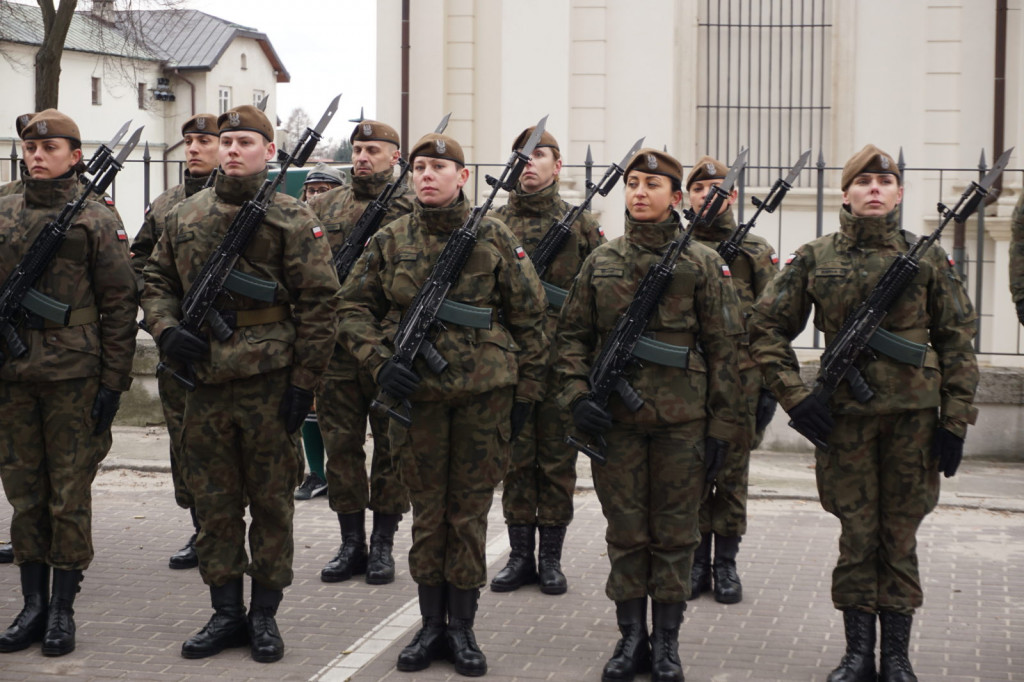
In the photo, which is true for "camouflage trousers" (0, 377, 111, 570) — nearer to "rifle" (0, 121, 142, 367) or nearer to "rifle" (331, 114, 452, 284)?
"rifle" (0, 121, 142, 367)

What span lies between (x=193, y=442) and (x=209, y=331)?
469 mm

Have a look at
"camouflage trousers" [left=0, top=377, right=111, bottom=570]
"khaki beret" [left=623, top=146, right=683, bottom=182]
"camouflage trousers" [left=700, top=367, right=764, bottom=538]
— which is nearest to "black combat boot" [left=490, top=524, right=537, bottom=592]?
"camouflage trousers" [left=700, top=367, right=764, bottom=538]

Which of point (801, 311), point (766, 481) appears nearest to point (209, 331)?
point (801, 311)

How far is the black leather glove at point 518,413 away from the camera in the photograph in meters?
5.96

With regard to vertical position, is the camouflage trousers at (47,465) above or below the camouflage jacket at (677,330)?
below

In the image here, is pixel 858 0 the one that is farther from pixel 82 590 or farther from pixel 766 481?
pixel 82 590

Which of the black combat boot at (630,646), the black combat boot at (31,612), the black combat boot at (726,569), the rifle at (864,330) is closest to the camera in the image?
the rifle at (864,330)

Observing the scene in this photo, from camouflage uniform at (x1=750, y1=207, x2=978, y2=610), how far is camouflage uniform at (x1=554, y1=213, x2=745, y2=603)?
0.31 metres

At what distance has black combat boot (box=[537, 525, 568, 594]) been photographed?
7.06 metres

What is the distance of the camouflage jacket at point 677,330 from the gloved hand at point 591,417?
105 mm

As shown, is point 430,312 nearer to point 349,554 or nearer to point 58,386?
point 58,386

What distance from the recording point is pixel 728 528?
7023mm

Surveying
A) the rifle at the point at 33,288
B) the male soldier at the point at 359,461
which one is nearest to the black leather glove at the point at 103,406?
the rifle at the point at 33,288

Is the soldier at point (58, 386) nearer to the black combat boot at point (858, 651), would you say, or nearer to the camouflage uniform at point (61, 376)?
the camouflage uniform at point (61, 376)
